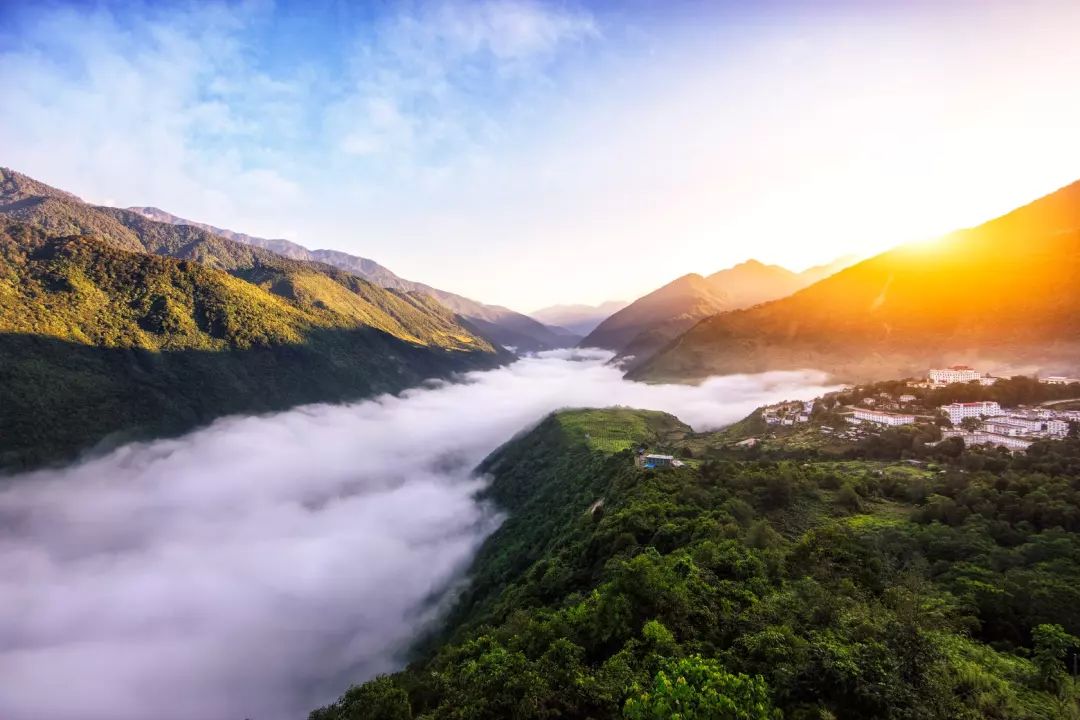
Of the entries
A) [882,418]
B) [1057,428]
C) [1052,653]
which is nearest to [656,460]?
[882,418]

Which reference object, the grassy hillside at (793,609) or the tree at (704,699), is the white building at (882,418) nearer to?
the grassy hillside at (793,609)

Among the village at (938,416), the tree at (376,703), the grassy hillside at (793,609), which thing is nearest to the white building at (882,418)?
the village at (938,416)

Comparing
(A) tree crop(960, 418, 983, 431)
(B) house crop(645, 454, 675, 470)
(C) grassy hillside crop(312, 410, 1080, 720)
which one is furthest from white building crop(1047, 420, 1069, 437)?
(B) house crop(645, 454, 675, 470)

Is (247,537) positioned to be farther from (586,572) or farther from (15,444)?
(586,572)

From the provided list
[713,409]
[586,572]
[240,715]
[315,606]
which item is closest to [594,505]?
[586,572]

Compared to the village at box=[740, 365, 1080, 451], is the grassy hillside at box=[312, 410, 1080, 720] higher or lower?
higher

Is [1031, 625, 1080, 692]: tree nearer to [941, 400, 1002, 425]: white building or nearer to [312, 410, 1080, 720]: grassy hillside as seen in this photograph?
[312, 410, 1080, 720]: grassy hillside
